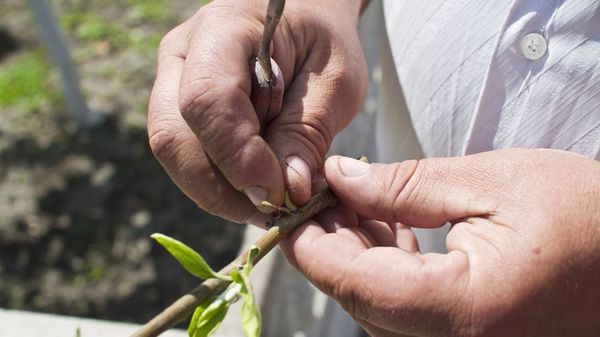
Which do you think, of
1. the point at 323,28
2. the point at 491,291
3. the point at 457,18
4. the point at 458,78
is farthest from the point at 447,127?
the point at 491,291

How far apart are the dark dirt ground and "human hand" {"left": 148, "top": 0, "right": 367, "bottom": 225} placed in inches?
58.3

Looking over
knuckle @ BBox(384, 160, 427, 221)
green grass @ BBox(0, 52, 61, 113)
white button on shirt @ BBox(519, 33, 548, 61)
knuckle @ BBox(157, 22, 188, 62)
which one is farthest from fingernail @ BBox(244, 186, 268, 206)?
green grass @ BBox(0, 52, 61, 113)

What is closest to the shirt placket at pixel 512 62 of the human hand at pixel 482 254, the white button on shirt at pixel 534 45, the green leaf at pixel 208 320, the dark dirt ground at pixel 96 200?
the white button on shirt at pixel 534 45

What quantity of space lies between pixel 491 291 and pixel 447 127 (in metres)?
0.43

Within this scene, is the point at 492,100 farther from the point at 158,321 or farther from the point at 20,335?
the point at 20,335

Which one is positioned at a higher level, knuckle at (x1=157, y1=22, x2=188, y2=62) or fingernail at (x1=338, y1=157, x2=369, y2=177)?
knuckle at (x1=157, y1=22, x2=188, y2=62)

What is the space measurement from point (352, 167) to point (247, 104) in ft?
0.69

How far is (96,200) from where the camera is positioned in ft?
9.52

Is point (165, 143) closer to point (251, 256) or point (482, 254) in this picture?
point (251, 256)

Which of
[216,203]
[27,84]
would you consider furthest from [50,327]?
[27,84]

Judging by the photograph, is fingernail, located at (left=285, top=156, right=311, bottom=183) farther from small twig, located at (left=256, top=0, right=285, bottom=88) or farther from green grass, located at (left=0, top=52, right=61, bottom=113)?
green grass, located at (left=0, top=52, right=61, bottom=113)

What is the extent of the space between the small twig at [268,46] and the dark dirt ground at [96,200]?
5.28ft

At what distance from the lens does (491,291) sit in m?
0.98

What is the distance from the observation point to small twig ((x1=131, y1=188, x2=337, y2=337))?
0.85 m
